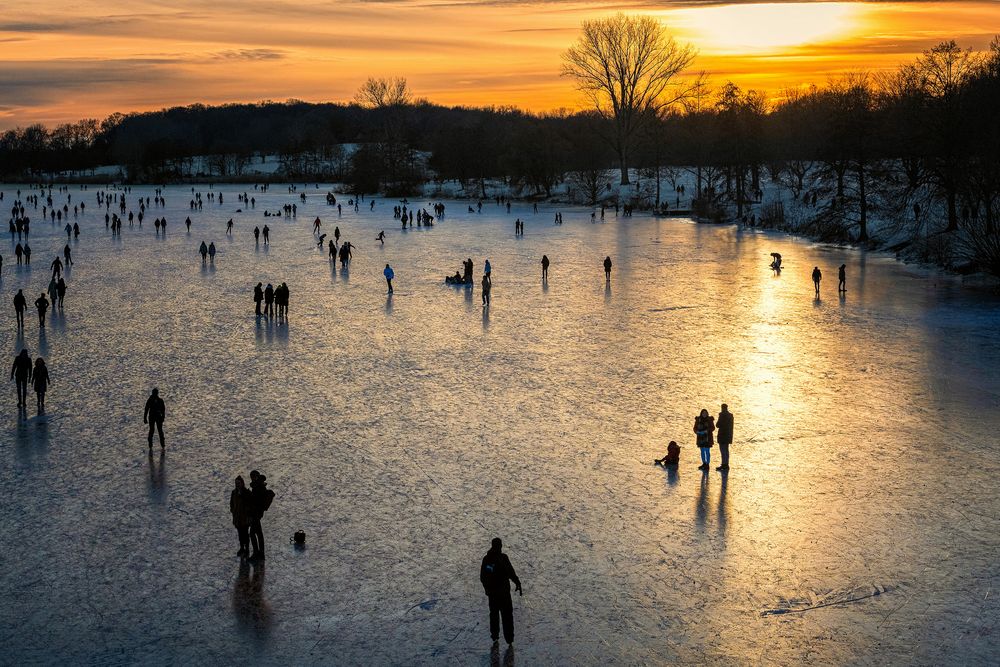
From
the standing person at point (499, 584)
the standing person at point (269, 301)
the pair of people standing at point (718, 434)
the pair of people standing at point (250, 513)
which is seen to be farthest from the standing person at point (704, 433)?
the standing person at point (269, 301)

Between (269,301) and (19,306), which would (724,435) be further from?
(19,306)

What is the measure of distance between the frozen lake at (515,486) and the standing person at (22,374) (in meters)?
0.48

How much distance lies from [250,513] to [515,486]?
3.74 meters

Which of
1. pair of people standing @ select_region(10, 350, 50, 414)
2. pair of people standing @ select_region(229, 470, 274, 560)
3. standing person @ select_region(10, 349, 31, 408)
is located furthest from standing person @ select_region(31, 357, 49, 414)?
pair of people standing @ select_region(229, 470, 274, 560)

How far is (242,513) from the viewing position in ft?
Result: 31.8

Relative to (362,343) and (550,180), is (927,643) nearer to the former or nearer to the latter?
(362,343)

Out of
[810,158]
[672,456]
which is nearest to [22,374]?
[672,456]

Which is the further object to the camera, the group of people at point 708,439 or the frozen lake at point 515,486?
the group of people at point 708,439

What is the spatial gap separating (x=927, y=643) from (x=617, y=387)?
9385 mm

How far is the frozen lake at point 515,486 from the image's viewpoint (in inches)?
329

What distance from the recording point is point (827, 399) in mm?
16109

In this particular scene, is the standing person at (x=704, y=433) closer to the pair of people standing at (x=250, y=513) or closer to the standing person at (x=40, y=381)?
the pair of people standing at (x=250, y=513)

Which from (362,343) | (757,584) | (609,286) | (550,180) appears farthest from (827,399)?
(550,180)

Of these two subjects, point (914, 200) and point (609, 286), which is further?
point (914, 200)
